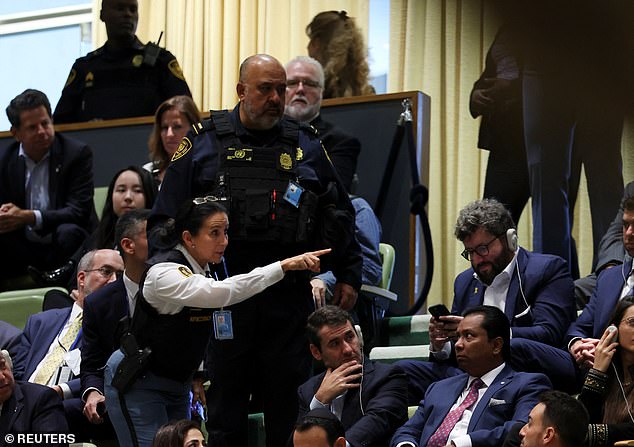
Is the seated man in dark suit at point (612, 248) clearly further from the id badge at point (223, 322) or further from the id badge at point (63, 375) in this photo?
the id badge at point (63, 375)

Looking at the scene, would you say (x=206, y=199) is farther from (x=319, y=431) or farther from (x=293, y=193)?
(x=319, y=431)

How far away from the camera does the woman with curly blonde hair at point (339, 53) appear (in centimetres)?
477

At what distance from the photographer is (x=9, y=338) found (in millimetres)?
4141

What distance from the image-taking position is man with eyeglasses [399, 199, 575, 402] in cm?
341

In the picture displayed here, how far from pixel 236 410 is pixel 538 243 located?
1254mm

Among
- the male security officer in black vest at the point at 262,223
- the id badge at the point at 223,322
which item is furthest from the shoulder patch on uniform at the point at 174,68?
the id badge at the point at 223,322

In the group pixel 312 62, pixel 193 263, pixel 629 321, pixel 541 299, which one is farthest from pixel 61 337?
pixel 629 321

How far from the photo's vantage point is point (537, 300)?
11.5 feet

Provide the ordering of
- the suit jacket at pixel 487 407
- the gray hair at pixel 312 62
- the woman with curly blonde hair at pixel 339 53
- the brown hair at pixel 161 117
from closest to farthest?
1. the suit jacket at pixel 487 407
2. the gray hair at pixel 312 62
3. the brown hair at pixel 161 117
4. the woman with curly blonde hair at pixel 339 53

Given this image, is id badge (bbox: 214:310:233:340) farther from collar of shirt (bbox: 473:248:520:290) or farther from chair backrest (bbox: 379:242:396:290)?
chair backrest (bbox: 379:242:396:290)

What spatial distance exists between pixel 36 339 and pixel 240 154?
140cm

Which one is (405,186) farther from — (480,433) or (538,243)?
(480,433)

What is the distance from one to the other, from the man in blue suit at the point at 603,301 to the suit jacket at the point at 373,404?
1.80ft

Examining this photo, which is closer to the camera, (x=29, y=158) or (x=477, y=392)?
(x=477, y=392)
